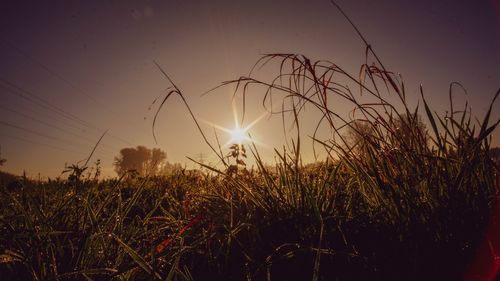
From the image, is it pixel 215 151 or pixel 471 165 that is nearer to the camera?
pixel 471 165

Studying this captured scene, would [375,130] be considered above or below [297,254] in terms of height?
above

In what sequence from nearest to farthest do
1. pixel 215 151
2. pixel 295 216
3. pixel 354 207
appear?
pixel 295 216 < pixel 354 207 < pixel 215 151

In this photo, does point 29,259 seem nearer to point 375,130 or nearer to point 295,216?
point 295,216

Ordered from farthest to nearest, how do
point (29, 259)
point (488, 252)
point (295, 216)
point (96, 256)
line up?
point (295, 216), point (96, 256), point (29, 259), point (488, 252)

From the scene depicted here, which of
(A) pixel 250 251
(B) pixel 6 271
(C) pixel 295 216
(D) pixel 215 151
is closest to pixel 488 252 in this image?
(C) pixel 295 216

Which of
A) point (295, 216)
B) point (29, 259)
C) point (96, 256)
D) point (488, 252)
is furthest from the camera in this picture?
point (295, 216)

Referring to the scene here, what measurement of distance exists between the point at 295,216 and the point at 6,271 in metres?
1.30

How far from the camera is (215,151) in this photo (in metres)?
1.89

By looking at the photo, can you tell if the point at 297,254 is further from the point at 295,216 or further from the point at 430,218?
the point at 430,218

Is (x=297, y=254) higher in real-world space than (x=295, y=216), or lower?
lower

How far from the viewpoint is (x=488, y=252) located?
3.20 ft

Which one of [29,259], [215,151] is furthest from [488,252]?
[29,259]

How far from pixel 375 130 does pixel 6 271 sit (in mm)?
1898

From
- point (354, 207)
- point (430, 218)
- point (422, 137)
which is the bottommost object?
point (430, 218)
